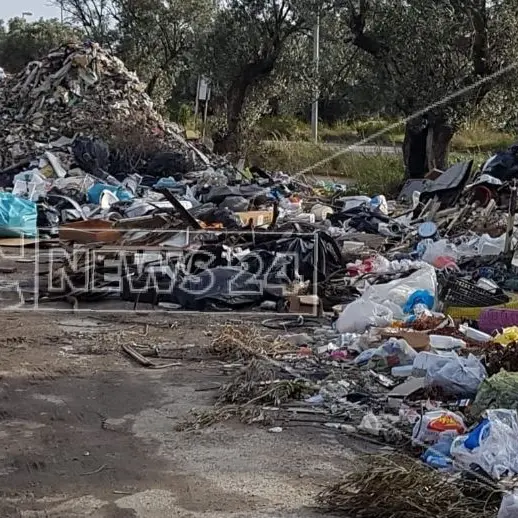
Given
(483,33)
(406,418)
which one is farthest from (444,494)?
(483,33)

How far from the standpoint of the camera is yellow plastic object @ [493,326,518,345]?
6.23 metres

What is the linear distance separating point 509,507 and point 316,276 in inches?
217

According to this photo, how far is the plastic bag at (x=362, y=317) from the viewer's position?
23.5 ft

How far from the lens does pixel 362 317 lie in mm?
7238

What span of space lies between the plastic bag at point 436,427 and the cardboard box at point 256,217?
282 inches

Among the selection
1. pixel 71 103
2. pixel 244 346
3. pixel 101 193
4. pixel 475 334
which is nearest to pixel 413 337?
pixel 475 334

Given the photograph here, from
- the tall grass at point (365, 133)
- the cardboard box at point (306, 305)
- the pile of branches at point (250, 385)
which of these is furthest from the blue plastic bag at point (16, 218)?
the tall grass at point (365, 133)

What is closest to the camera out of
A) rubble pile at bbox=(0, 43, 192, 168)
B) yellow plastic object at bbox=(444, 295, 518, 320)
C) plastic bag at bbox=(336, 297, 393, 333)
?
plastic bag at bbox=(336, 297, 393, 333)

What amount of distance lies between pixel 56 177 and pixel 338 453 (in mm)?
11955

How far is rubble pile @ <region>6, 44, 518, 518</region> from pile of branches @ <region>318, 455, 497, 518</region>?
2cm

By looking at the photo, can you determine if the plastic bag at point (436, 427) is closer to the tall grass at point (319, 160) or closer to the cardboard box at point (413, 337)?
the cardboard box at point (413, 337)

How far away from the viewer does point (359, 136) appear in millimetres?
27219

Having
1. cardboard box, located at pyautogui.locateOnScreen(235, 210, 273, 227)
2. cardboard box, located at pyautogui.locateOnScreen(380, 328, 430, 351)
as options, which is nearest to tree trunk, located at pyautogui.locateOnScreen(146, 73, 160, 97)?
cardboard box, located at pyautogui.locateOnScreen(235, 210, 273, 227)

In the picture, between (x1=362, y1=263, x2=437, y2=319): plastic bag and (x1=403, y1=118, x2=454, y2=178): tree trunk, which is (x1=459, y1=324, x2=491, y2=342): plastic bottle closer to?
(x1=362, y1=263, x2=437, y2=319): plastic bag
